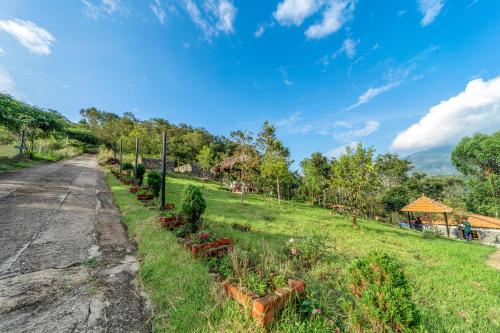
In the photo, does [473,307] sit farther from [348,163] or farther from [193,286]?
[348,163]

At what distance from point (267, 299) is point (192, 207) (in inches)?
127

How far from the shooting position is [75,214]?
5504 mm

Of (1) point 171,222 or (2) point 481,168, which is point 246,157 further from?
(2) point 481,168

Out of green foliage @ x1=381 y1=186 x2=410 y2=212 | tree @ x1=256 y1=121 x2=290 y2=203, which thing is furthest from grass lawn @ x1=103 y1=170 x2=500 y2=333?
green foliage @ x1=381 y1=186 x2=410 y2=212

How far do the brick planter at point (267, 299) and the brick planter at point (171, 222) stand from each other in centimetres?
291

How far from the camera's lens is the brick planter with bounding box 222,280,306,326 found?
6.77 ft

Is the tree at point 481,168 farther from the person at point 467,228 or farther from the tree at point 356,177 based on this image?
the tree at point 356,177

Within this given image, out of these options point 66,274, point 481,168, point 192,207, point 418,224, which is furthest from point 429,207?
point 66,274

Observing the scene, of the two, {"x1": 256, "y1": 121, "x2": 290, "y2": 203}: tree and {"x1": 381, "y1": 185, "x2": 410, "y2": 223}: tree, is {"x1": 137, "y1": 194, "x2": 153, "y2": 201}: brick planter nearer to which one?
{"x1": 256, "y1": 121, "x2": 290, "y2": 203}: tree

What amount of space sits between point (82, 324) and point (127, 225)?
3.63 metres

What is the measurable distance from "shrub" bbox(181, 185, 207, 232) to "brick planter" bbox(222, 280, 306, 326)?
8.50 ft

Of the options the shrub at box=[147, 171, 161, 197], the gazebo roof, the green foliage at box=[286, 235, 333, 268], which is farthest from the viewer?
the gazebo roof

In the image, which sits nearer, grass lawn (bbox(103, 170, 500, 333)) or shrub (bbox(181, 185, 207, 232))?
grass lawn (bbox(103, 170, 500, 333))

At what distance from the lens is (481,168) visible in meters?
27.8
